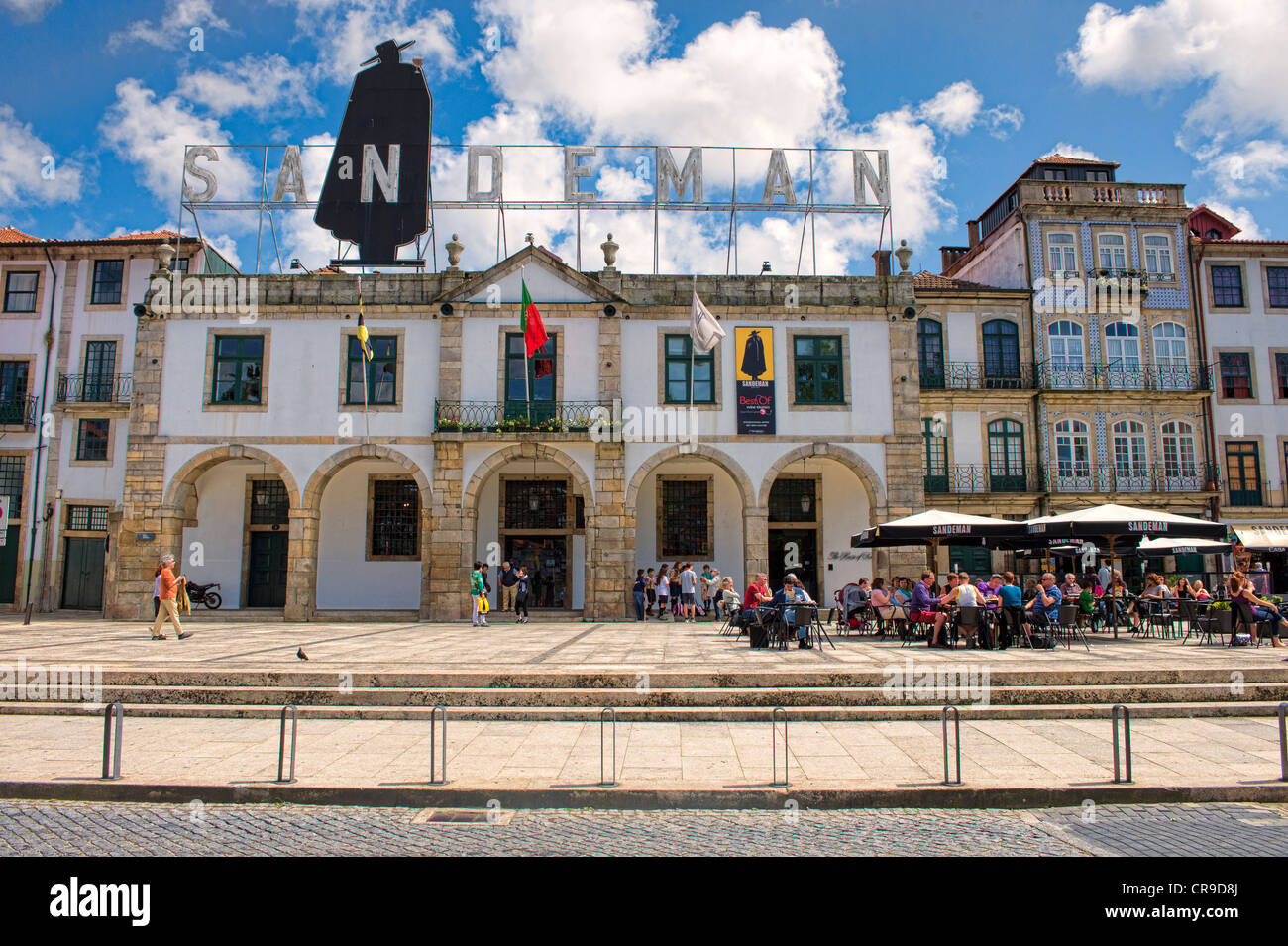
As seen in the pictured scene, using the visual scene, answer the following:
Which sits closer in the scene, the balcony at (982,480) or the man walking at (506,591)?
the man walking at (506,591)

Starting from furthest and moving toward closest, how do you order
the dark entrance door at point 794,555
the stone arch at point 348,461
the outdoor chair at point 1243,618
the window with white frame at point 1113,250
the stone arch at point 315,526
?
the window with white frame at point 1113,250 < the dark entrance door at point 794,555 < the stone arch at point 348,461 < the stone arch at point 315,526 < the outdoor chair at point 1243,618

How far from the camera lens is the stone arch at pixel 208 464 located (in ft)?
70.0

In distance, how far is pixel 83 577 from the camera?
1013 inches

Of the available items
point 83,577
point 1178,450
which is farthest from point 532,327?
point 1178,450

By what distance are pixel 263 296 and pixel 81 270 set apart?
974 cm

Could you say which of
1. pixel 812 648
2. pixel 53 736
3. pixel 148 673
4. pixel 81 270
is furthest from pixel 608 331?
pixel 81 270

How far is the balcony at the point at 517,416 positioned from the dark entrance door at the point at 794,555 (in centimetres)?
610

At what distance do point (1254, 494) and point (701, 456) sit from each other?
62.2 feet

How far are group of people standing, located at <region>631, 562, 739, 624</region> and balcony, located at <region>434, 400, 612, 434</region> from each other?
13.7 ft

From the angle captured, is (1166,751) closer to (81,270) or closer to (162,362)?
(162,362)

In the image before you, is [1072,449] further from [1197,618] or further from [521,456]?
[521,456]

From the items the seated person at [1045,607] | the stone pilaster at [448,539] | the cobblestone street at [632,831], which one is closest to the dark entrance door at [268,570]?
the stone pilaster at [448,539]

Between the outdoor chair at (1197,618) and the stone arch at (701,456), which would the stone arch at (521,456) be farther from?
the outdoor chair at (1197,618)

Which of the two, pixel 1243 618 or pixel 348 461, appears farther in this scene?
pixel 348 461
